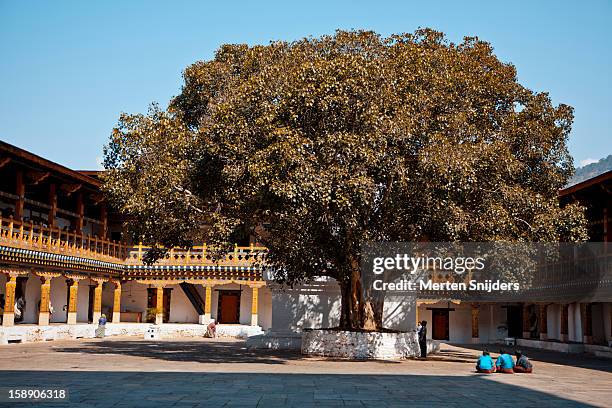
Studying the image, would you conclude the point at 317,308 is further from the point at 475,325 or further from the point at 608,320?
the point at 475,325

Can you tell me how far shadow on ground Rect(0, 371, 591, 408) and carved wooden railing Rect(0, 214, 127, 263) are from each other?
14278 mm

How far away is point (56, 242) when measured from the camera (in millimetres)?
32156

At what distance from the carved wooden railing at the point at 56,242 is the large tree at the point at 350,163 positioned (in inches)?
362

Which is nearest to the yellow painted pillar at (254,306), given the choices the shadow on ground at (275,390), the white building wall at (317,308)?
the white building wall at (317,308)

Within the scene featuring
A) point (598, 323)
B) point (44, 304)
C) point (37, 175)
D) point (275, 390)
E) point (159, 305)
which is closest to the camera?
point (275, 390)

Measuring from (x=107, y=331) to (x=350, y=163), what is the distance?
76.8ft

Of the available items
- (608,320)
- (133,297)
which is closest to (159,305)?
(133,297)

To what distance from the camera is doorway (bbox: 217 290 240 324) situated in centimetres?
4322

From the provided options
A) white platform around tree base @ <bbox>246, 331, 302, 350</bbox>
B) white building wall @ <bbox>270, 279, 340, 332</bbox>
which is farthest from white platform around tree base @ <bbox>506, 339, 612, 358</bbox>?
white platform around tree base @ <bbox>246, 331, 302, 350</bbox>

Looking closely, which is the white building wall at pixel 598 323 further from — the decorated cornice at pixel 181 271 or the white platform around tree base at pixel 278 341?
the decorated cornice at pixel 181 271

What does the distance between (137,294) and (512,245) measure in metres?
29.2

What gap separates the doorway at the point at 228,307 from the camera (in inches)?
1702

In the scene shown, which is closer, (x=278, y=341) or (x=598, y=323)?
(x=278, y=341)

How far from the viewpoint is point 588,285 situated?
28.7 m
